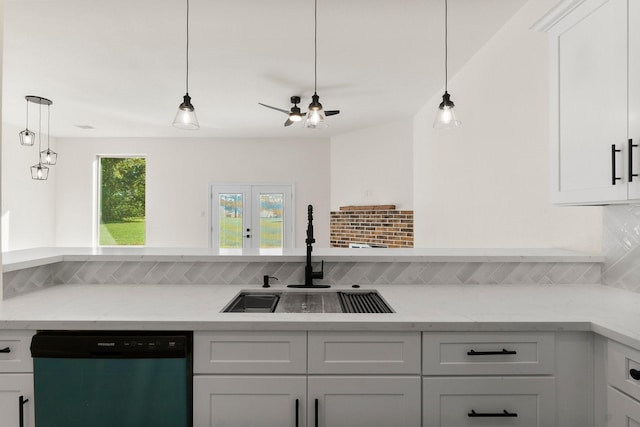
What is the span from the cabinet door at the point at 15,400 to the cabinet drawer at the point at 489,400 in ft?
4.68

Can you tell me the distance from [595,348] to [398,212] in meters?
4.26

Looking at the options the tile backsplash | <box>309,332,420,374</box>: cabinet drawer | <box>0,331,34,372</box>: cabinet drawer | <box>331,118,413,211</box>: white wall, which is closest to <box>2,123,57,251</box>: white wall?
<box>331,118,413,211</box>: white wall

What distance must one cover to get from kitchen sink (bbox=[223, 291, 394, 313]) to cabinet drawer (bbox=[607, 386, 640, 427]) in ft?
2.61

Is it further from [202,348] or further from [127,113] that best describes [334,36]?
[127,113]

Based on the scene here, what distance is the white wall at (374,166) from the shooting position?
5539mm

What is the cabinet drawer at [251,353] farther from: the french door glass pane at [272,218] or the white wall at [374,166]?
the french door glass pane at [272,218]

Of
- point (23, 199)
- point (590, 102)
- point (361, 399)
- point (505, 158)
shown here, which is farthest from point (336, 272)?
point (23, 199)

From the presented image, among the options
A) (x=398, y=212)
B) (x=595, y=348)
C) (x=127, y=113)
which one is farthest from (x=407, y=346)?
(x=127, y=113)

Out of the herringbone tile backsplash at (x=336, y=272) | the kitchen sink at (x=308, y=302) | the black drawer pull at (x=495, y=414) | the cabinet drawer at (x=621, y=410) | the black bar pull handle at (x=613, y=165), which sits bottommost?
the black drawer pull at (x=495, y=414)

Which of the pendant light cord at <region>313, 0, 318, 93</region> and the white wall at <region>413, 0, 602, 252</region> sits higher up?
the pendant light cord at <region>313, 0, 318, 93</region>

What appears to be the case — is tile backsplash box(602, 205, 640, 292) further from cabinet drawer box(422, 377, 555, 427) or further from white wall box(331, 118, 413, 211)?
white wall box(331, 118, 413, 211)

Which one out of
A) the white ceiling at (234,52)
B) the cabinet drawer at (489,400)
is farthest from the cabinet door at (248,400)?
the white ceiling at (234,52)

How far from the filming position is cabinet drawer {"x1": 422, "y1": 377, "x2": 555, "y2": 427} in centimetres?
131

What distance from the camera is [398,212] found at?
5543mm
